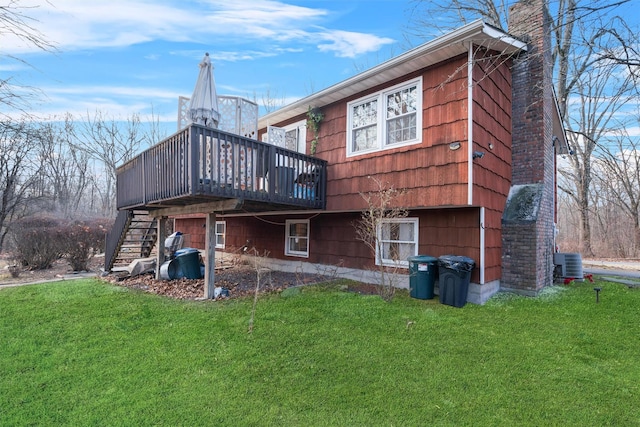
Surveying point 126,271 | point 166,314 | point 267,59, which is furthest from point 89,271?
point 267,59

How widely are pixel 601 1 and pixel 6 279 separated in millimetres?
12714

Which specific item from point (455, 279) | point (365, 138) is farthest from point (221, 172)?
point (455, 279)

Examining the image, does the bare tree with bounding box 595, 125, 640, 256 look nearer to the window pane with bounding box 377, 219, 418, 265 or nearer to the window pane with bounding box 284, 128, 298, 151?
the window pane with bounding box 377, 219, 418, 265

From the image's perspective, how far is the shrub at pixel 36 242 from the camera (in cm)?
921

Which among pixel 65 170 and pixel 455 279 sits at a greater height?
pixel 65 170

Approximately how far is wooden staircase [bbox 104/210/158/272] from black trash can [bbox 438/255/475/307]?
7903 mm

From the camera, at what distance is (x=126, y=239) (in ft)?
32.8

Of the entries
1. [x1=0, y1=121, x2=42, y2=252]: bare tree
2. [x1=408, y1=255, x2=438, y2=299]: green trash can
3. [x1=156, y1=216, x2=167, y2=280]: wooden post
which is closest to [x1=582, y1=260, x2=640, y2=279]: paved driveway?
[x1=408, y1=255, x2=438, y2=299]: green trash can

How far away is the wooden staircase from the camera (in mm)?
8844

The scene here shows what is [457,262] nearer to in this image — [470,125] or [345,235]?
[470,125]

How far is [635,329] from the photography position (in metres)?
4.63

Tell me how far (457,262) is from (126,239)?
942 cm

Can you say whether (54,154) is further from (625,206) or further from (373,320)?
(625,206)

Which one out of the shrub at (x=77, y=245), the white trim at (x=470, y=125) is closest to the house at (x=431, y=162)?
the white trim at (x=470, y=125)
